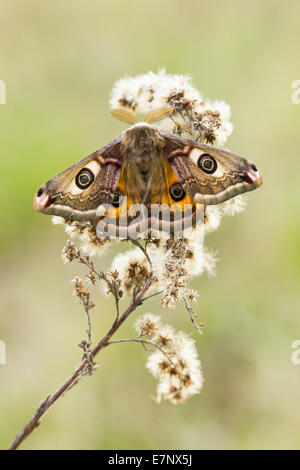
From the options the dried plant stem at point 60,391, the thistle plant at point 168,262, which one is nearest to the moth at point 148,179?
the thistle plant at point 168,262

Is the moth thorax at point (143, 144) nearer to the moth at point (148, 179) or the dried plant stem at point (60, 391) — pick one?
the moth at point (148, 179)

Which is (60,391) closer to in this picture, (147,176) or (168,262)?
(168,262)

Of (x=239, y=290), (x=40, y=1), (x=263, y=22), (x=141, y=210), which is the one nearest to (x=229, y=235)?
(x=239, y=290)

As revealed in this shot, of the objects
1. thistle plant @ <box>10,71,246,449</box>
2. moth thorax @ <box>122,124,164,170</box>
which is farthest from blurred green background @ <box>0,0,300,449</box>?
moth thorax @ <box>122,124,164,170</box>

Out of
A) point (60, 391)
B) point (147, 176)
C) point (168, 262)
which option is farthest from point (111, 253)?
point (60, 391)

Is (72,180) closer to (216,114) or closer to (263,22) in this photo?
(216,114)

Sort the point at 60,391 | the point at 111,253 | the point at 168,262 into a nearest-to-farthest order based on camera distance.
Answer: the point at 60,391 < the point at 168,262 < the point at 111,253
